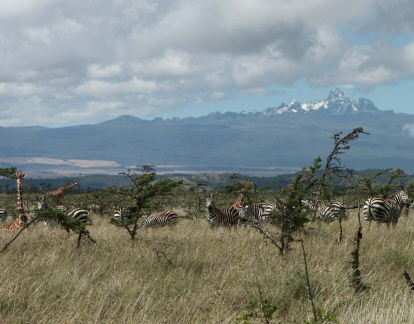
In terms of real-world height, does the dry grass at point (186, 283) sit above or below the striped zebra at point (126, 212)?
below

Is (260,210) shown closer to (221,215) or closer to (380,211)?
(221,215)

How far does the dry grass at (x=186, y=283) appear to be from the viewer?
19.3ft

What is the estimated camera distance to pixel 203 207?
2872 centimetres

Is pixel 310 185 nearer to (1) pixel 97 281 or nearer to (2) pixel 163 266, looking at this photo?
(2) pixel 163 266

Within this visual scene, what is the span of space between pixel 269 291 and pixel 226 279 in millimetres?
912

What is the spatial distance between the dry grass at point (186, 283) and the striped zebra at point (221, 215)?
525 cm

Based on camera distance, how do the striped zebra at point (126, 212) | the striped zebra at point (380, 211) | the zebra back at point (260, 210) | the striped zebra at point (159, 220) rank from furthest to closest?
1. the striped zebra at point (159, 220)
2. the zebra back at point (260, 210)
3. the striped zebra at point (380, 211)
4. the striped zebra at point (126, 212)

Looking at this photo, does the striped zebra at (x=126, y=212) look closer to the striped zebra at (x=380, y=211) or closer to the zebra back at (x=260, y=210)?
the zebra back at (x=260, y=210)

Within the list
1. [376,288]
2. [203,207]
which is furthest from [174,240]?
[203,207]

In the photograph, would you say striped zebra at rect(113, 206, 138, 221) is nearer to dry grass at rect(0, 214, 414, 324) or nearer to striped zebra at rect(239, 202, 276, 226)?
dry grass at rect(0, 214, 414, 324)

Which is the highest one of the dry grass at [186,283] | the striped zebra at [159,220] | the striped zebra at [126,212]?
the striped zebra at [126,212]

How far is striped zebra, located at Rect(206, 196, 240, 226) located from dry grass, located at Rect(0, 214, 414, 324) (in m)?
5.25

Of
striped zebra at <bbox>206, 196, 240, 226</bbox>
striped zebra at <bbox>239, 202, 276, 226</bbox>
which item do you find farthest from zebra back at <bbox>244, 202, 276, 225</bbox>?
striped zebra at <bbox>206, 196, 240, 226</bbox>

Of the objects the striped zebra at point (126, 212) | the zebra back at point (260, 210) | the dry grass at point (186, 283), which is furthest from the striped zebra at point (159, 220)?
the dry grass at point (186, 283)
